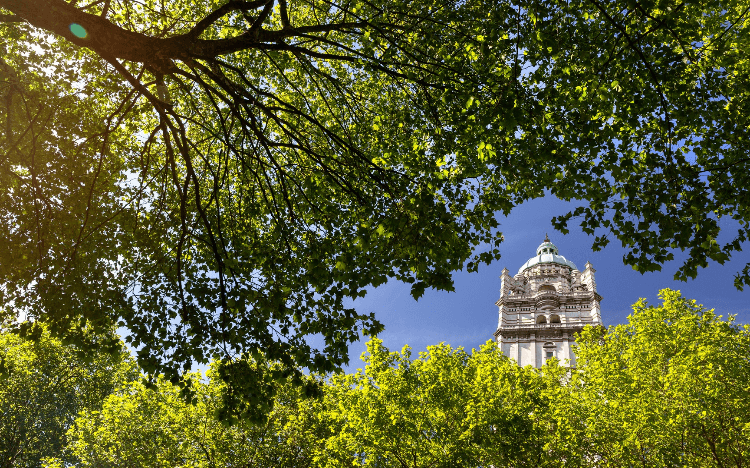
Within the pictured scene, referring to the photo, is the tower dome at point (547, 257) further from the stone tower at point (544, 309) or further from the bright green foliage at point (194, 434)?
the bright green foliage at point (194, 434)

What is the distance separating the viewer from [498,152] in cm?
914

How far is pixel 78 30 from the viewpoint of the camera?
659 cm

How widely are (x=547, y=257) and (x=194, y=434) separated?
59095 millimetres

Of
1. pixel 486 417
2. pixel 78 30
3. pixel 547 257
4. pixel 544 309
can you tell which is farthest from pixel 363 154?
pixel 547 257

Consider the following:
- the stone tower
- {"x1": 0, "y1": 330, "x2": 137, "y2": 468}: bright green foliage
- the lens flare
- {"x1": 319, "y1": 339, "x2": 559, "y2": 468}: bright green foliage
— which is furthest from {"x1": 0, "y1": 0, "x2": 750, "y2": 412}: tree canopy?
the stone tower

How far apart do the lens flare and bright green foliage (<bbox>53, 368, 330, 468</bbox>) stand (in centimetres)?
1420

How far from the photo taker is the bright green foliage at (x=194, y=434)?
18.8 meters

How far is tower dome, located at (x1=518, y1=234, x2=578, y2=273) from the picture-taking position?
67062 millimetres

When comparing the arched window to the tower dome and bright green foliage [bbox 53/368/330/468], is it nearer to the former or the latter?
the tower dome

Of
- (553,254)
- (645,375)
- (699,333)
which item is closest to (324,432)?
(645,375)

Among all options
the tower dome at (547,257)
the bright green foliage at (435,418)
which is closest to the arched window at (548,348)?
the tower dome at (547,257)

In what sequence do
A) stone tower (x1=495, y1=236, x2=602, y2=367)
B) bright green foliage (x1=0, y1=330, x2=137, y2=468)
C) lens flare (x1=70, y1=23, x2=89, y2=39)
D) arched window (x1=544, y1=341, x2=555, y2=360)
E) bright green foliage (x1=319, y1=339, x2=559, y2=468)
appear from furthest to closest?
stone tower (x1=495, y1=236, x2=602, y2=367)
arched window (x1=544, y1=341, x2=555, y2=360)
bright green foliage (x1=0, y1=330, x2=137, y2=468)
bright green foliage (x1=319, y1=339, x2=559, y2=468)
lens flare (x1=70, y1=23, x2=89, y2=39)

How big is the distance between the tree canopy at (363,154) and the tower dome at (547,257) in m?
59.5

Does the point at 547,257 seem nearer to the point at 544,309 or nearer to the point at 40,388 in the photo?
the point at 544,309
